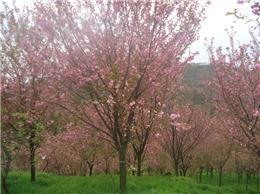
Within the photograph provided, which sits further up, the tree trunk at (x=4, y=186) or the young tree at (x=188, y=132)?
the young tree at (x=188, y=132)

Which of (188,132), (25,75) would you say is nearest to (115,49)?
(25,75)

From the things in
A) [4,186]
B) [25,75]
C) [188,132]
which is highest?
[25,75]

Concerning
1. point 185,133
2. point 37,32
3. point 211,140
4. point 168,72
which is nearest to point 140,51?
point 168,72

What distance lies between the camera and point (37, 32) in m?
14.3

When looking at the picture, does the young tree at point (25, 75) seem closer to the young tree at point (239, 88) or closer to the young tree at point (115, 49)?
the young tree at point (115, 49)

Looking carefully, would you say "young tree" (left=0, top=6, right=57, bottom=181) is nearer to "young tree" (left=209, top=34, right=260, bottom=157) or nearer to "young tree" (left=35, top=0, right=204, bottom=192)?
"young tree" (left=35, top=0, right=204, bottom=192)

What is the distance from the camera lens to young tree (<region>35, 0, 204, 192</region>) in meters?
12.6

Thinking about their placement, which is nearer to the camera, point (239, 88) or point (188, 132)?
point (239, 88)

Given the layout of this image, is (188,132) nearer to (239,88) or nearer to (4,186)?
(239,88)

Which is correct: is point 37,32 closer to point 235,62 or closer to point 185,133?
point 235,62

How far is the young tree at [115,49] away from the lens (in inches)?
495

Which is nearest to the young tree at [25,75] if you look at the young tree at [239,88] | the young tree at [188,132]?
the young tree at [239,88]

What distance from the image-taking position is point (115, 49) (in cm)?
1286

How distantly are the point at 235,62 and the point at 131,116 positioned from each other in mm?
6517
